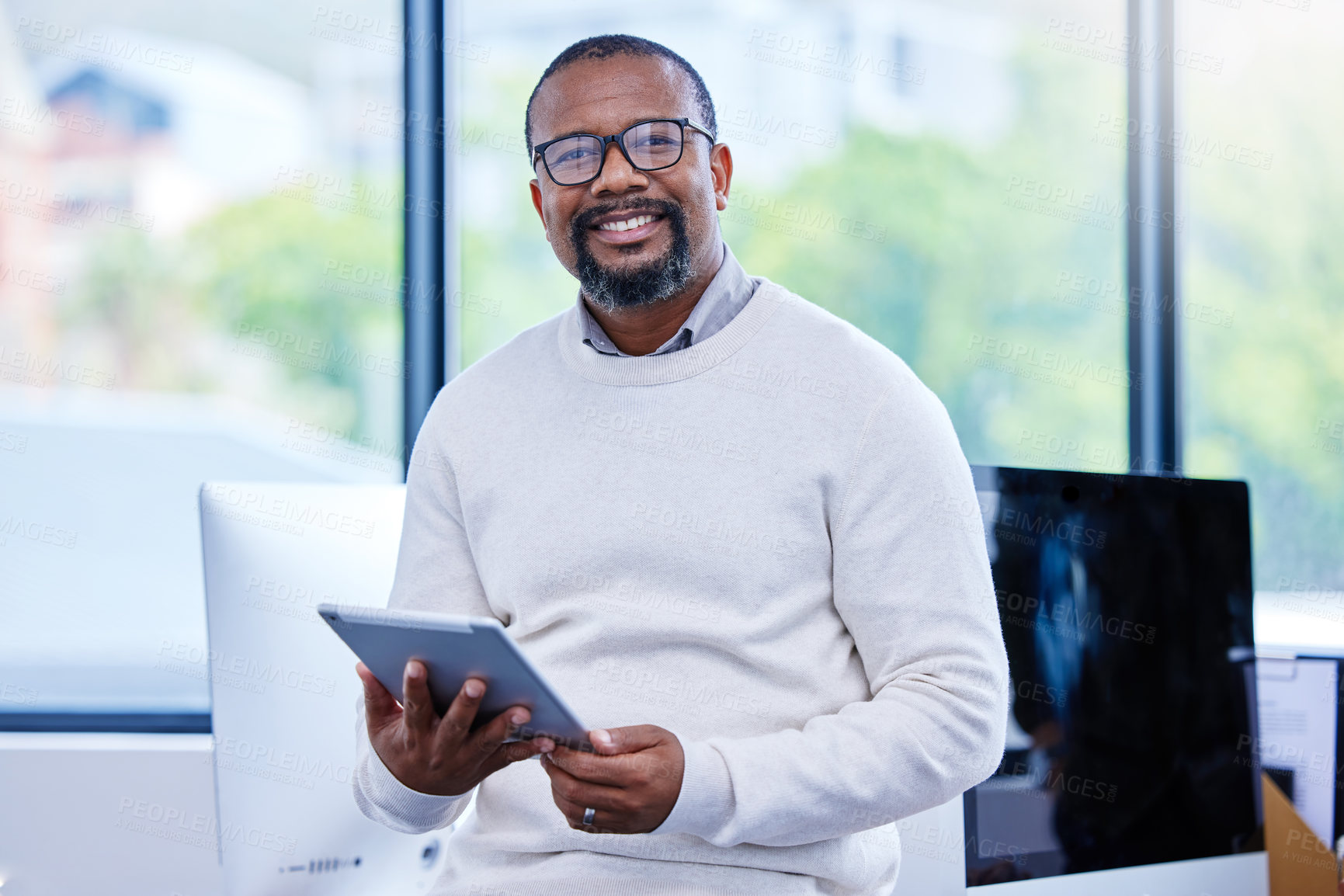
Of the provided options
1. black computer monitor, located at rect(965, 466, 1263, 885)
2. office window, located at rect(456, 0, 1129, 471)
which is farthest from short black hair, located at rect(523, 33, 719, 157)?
office window, located at rect(456, 0, 1129, 471)

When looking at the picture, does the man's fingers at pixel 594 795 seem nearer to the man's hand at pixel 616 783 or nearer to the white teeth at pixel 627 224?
the man's hand at pixel 616 783

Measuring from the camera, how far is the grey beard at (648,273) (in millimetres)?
1324

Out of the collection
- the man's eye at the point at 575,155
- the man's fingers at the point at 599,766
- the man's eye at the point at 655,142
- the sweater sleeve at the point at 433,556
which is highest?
the man's eye at the point at 655,142

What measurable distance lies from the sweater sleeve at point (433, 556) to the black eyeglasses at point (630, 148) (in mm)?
384

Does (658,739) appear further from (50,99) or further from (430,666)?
(50,99)

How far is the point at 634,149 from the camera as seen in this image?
1321 millimetres

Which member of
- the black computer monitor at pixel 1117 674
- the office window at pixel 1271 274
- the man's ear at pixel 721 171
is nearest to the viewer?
the black computer monitor at pixel 1117 674

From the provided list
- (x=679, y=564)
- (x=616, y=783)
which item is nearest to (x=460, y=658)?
(x=616, y=783)

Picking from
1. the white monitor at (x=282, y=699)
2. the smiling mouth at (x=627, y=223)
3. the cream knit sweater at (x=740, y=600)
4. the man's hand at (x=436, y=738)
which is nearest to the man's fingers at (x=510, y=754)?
the man's hand at (x=436, y=738)

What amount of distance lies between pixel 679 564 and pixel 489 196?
4.70ft

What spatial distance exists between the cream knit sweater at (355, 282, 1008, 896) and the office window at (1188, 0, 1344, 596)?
1419 mm

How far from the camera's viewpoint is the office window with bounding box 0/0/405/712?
229cm

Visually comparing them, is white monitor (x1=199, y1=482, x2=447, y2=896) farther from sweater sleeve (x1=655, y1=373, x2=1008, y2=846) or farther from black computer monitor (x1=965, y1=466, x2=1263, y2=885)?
black computer monitor (x1=965, y1=466, x2=1263, y2=885)

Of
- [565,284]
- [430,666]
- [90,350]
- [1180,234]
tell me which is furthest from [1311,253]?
[90,350]
